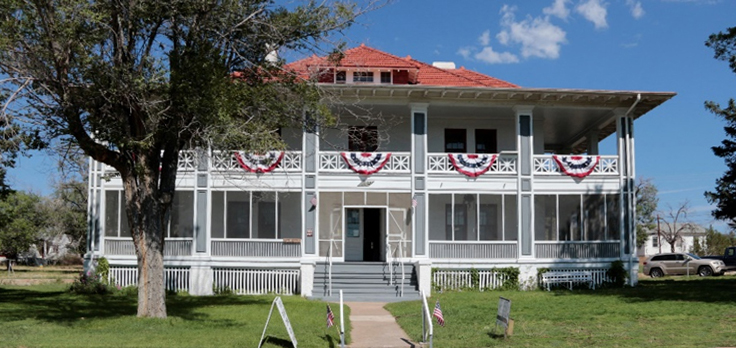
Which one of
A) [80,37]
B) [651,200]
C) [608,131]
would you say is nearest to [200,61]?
[80,37]

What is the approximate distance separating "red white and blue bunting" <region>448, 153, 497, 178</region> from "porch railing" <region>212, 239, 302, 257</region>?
236 inches

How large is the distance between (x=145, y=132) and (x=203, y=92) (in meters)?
2.20

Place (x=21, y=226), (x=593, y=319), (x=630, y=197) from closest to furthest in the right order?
(x=593, y=319) < (x=630, y=197) < (x=21, y=226)

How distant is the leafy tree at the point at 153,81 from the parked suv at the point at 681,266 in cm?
2606

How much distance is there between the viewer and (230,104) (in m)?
14.0

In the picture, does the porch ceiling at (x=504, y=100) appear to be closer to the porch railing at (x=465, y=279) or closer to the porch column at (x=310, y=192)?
the porch column at (x=310, y=192)

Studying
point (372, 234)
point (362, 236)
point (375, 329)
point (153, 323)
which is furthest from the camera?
point (372, 234)

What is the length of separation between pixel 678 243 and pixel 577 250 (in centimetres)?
7006

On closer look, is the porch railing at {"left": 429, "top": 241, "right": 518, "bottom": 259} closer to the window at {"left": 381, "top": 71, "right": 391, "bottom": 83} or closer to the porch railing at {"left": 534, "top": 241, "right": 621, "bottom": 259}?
the porch railing at {"left": 534, "top": 241, "right": 621, "bottom": 259}

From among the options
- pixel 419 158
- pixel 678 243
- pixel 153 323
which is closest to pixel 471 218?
pixel 419 158

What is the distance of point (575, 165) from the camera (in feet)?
81.6

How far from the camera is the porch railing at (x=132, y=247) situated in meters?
23.9

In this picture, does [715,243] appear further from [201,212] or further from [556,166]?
[201,212]

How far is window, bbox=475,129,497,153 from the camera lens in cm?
2725
